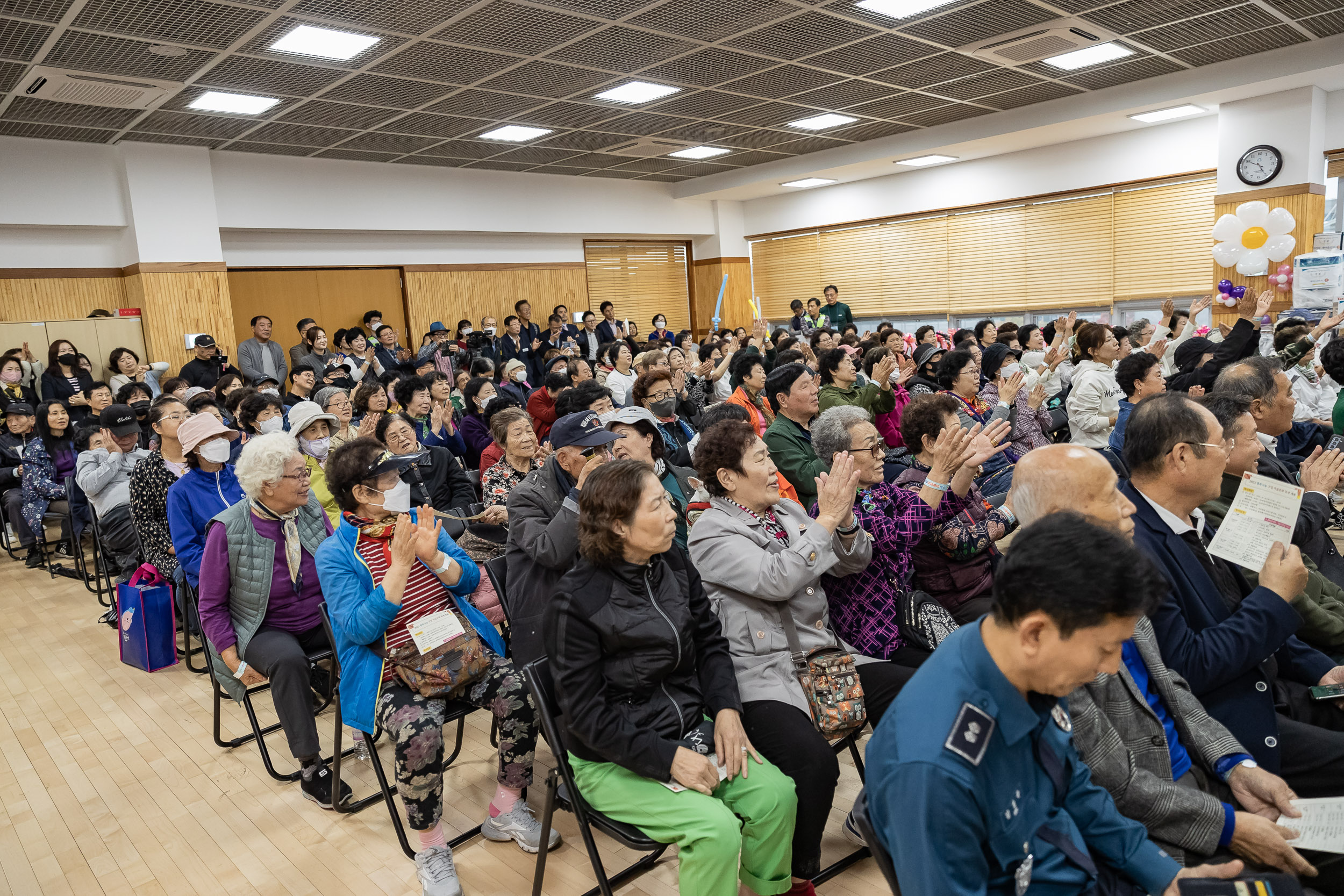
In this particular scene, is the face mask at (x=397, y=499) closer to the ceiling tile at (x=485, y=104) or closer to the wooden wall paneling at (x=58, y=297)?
the ceiling tile at (x=485, y=104)

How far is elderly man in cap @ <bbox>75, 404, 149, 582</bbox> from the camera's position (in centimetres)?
500

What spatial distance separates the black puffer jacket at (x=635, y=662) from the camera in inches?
80.5

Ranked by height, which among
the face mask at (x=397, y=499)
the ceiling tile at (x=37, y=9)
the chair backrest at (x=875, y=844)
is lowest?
the chair backrest at (x=875, y=844)

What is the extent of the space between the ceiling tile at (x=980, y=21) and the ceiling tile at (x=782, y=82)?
3.76ft

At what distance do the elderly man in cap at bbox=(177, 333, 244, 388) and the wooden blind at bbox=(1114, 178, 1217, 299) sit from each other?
10.9 metres

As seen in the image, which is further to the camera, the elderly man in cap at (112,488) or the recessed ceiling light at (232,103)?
the recessed ceiling light at (232,103)

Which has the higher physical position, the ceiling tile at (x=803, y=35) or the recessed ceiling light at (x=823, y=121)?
the recessed ceiling light at (x=823, y=121)

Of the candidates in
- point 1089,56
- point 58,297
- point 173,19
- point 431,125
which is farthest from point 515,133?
point 1089,56

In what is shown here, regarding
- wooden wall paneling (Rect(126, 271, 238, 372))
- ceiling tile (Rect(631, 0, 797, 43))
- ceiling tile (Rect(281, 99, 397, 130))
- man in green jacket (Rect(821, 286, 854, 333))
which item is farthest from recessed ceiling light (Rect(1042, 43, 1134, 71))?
wooden wall paneling (Rect(126, 271, 238, 372))

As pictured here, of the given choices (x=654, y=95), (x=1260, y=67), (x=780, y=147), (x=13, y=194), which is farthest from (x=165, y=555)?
(x=1260, y=67)

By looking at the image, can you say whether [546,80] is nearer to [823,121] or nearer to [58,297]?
[823,121]

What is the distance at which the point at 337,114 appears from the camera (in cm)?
813

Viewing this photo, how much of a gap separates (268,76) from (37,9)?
179cm

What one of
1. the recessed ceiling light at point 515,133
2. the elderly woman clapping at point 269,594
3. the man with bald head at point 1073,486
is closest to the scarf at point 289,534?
the elderly woman clapping at point 269,594
